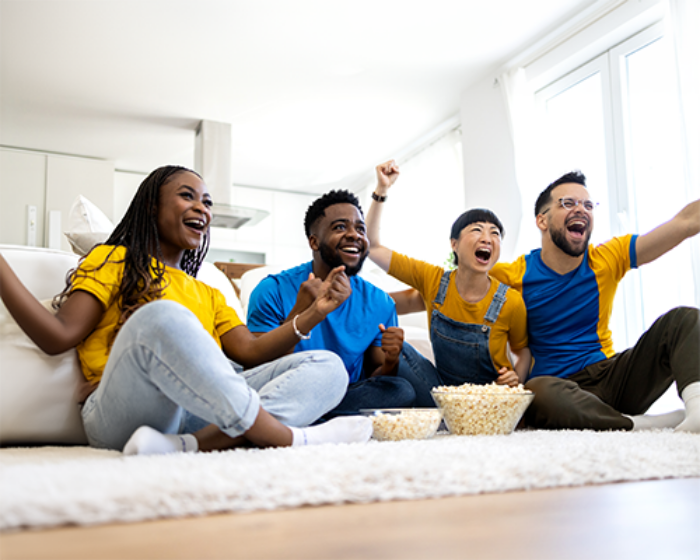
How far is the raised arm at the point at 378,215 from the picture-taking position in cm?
218

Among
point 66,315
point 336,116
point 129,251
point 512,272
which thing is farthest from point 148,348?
point 336,116

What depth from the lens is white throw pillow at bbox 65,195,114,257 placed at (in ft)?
6.32

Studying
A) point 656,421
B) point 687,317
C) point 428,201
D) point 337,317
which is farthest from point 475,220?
point 428,201

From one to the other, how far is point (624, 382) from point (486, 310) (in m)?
0.47

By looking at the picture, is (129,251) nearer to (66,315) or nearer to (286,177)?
(66,315)

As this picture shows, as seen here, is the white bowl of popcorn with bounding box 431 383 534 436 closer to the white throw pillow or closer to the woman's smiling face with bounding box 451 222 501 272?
the woman's smiling face with bounding box 451 222 501 272

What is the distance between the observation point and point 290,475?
85 centimetres

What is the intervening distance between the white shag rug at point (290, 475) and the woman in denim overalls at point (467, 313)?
698 millimetres

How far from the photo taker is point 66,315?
131 cm

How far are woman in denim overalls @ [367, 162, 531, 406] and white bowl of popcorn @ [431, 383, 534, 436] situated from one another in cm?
28

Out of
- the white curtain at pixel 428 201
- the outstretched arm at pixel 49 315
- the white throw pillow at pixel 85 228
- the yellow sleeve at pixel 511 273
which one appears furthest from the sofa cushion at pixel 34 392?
the white curtain at pixel 428 201

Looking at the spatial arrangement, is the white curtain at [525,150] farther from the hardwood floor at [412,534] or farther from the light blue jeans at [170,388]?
the hardwood floor at [412,534]

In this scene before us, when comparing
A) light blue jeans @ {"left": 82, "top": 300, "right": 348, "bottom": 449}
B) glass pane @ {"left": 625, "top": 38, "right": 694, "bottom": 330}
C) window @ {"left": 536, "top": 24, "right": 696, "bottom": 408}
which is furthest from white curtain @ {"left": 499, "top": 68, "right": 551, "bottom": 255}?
light blue jeans @ {"left": 82, "top": 300, "right": 348, "bottom": 449}

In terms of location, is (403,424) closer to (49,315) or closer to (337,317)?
(337,317)
